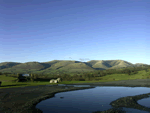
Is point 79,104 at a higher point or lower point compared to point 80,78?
lower

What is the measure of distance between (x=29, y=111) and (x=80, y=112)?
836cm

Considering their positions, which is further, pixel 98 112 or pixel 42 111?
pixel 42 111

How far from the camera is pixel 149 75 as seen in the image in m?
93.6

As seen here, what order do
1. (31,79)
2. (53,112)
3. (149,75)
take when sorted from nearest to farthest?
1. (53,112)
2. (31,79)
3. (149,75)

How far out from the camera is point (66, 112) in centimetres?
2062

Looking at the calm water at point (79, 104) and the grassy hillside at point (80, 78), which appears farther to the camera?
the grassy hillside at point (80, 78)

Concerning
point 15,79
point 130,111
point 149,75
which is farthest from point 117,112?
point 149,75

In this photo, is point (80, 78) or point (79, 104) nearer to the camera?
point (79, 104)

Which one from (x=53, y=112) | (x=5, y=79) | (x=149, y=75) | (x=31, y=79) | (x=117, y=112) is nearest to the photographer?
(x=117, y=112)

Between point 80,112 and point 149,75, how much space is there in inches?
3599

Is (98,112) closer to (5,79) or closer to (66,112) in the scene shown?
(66,112)

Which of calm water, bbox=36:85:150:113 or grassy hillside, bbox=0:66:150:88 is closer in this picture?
calm water, bbox=36:85:150:113

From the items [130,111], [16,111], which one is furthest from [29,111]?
[130,111]

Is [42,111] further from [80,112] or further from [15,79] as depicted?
[15,79]
